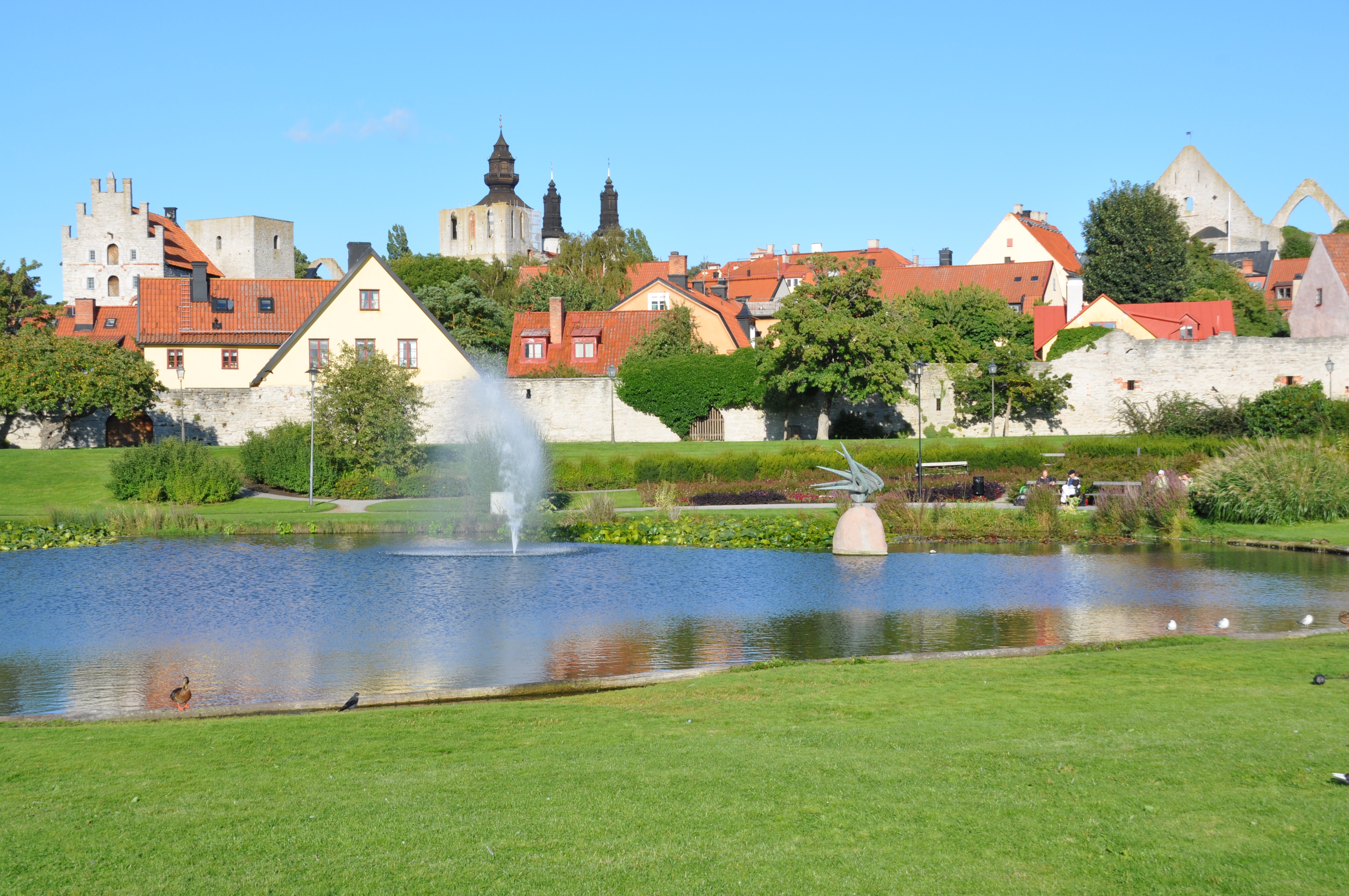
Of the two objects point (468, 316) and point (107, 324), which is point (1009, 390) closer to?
point (468, 316)

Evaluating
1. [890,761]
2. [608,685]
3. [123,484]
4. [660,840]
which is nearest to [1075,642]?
[608,685]

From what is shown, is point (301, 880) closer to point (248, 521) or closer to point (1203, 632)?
point (1203, 632)

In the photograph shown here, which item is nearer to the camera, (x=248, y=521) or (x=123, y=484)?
(x=248, y=521)

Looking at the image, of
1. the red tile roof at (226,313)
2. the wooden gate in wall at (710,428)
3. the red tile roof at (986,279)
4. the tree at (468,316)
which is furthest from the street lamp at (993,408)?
the red tile roof at (226,313)

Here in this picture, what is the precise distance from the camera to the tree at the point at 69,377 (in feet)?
141

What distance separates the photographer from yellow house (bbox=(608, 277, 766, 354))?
2264 inches

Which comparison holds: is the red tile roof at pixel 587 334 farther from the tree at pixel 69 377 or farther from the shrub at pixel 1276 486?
the shrub at pixel 1276 486

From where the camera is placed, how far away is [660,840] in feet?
19.6

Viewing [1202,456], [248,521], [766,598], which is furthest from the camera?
[1202,456]

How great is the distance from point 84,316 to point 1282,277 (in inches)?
3260

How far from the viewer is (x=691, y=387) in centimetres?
4797

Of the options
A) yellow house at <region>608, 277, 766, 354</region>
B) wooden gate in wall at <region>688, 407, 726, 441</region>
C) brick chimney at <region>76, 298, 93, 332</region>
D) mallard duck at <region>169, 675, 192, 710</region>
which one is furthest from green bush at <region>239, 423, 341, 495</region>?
brick chimney at <region>76, 298, 93, 332</region>

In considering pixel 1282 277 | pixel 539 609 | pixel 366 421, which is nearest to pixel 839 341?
pixel 366 421

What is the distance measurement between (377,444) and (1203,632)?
2741 centimetres
